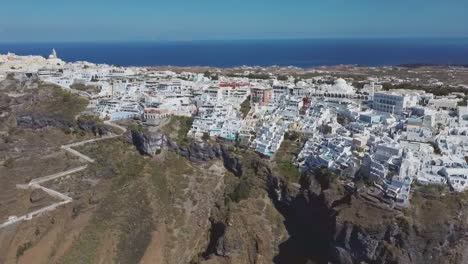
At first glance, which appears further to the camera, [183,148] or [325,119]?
[325,119]

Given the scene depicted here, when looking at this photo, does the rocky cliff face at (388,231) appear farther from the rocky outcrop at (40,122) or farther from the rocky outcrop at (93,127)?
the rocky outcrop at (40,122)

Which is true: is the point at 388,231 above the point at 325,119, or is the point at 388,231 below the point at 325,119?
below

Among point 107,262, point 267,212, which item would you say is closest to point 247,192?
point 267,212

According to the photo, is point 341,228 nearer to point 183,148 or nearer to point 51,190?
point 183,148

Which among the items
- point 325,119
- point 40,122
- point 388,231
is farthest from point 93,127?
point 388,231

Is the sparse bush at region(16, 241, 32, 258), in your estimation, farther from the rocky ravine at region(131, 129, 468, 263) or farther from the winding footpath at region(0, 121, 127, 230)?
the rocky ravine at region(131, 129, 468, 263)

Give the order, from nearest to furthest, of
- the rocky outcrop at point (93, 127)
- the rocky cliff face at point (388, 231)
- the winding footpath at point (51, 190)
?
1. the rocky cliff face at point (388, 231)
2. the winding footpath at point (51, 190)
3. the rocky outcrop at point (93, 127)

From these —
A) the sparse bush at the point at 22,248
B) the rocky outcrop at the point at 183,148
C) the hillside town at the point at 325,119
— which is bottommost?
the sparse bush at the point at 22,248

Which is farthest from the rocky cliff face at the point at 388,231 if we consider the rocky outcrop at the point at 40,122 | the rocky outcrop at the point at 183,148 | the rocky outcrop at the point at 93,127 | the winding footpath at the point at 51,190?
the rocky outcrop at the point at 40,122

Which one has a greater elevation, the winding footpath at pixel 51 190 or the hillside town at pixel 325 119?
the hillside town at pixel 325 119
